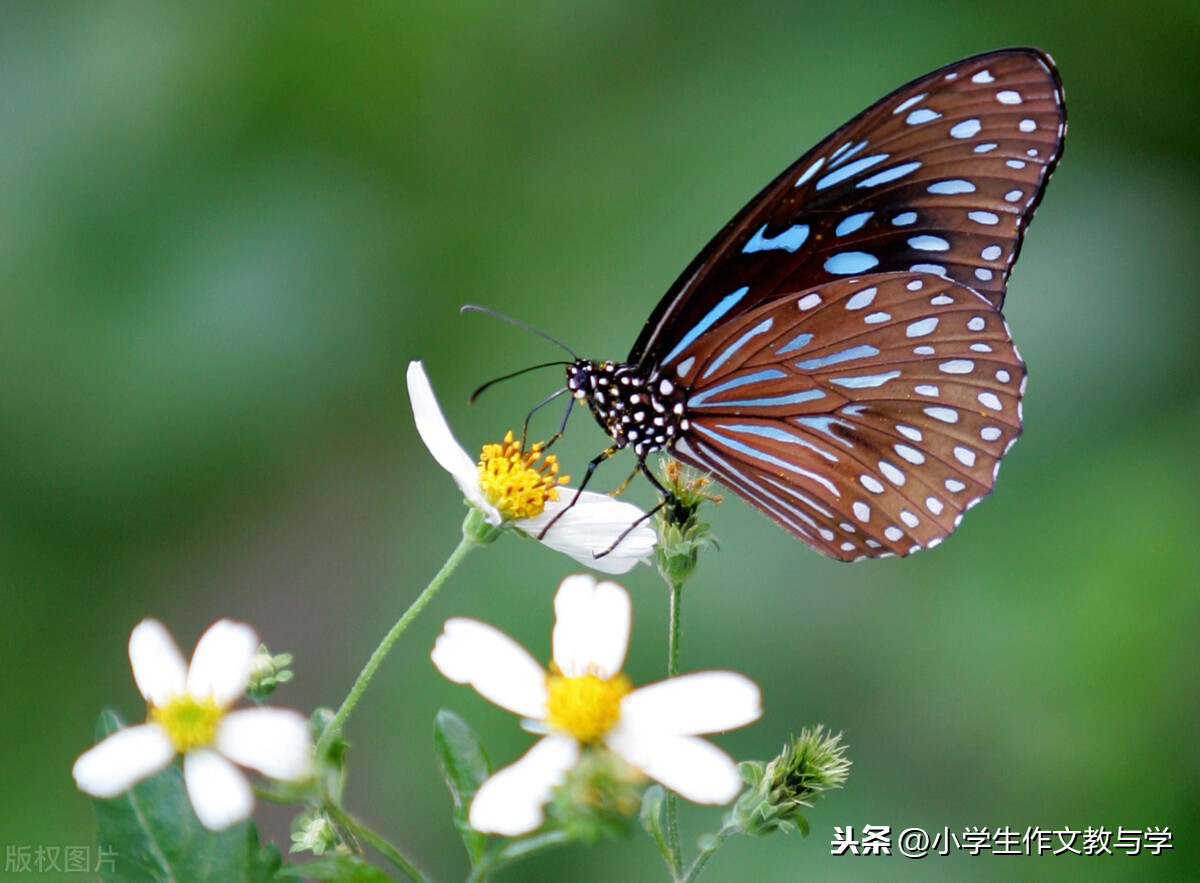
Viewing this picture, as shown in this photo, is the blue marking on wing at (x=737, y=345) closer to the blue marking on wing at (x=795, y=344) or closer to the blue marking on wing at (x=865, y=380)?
the blue marking on wing at (x=795, y=344)

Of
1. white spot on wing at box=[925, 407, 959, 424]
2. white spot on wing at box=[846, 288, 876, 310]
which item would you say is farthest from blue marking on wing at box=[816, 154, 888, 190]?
white spot on wing at box=[925, 407, 959, 424]

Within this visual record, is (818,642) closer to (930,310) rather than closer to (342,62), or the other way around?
(930,310)

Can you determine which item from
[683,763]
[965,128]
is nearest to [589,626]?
[683,763]

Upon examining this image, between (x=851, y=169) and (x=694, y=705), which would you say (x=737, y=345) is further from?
(x=694, y=705)

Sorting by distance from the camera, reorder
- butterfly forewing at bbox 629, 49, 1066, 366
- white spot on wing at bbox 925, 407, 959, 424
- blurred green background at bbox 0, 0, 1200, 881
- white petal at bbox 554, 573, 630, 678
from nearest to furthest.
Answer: white petal at bbox 554, 573, 630, 678
butterfly forewing at bbox 629, 49, 1066, 366
white spot on wing at bbox 925, 407, 959, 424
blurred green background at bbox 0, 0, 1200, 881

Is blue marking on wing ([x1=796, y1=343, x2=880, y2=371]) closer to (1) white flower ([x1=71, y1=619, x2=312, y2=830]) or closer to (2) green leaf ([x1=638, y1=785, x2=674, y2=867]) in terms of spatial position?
(2) green leaf ([x1=638, y1=785, x2=674, y2=867])

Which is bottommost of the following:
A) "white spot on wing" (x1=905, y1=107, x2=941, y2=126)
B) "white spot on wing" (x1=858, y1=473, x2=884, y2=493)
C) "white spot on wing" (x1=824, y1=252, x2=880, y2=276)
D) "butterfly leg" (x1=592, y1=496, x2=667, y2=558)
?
"butterfly leg" (x1=592, y1=496, x2=667, y2=558)

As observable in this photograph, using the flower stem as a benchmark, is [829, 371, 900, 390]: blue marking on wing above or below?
above

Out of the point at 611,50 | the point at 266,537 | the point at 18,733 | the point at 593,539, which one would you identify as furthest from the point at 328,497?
the point at 593,539

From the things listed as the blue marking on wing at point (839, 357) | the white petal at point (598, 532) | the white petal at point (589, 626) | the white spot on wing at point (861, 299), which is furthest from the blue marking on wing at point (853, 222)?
the white petal at point (589, 626)
